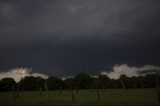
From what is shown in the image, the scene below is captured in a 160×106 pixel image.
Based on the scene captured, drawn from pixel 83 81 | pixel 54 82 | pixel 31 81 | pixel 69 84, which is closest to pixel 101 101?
pixel 69 84

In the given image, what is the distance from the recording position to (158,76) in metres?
34.4

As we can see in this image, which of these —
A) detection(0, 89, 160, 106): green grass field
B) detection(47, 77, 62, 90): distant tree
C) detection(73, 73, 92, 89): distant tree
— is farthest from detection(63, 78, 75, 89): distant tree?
detection(73, 73, 92, 89): distant tree

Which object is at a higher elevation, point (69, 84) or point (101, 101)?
point (69, 84)

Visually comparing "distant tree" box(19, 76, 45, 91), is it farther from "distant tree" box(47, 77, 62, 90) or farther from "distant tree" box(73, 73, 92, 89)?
"distant tree" box(73, 73, 92, 89)

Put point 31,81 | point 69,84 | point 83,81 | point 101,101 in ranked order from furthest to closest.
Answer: point 31,81 < point 83,81 < point 69,84 < point 101,101

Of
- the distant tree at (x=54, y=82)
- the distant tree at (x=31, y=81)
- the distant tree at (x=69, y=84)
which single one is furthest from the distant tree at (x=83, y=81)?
the distant tree at (x=69, y=84)

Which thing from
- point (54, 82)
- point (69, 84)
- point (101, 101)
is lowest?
point (101, 101)

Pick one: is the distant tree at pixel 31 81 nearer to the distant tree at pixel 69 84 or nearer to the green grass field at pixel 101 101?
the distant tree at pixel 69 84

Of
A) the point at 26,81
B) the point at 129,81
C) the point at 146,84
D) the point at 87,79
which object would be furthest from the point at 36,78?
the point at 146,84

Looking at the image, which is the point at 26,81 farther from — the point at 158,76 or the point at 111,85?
the point at 158,76

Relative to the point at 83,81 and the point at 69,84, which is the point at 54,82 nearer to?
the point at 83,81

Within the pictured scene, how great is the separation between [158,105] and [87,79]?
152m

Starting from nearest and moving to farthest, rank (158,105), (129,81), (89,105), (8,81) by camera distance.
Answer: (158,105), (89,105), (129,81), (8,81)

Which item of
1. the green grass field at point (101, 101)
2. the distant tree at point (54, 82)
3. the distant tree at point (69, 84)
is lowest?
the green grass field at point (101, 101)
